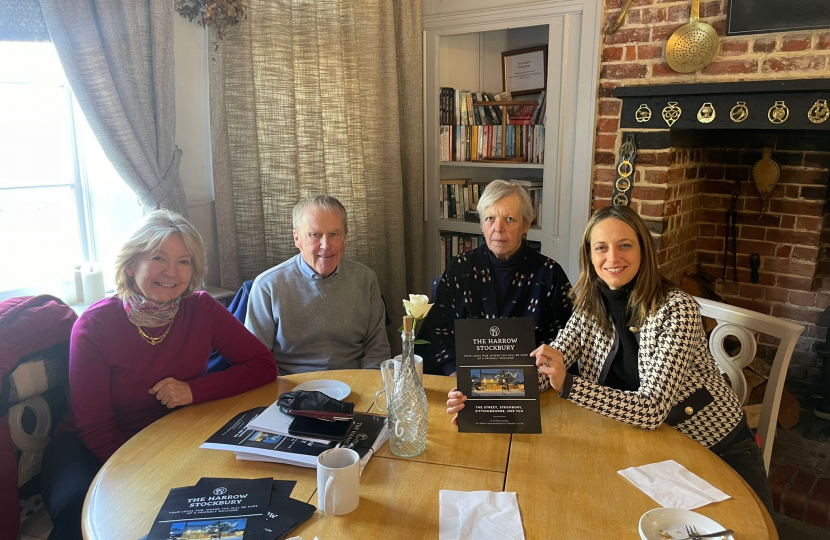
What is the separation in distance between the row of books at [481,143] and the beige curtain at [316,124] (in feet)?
0.54

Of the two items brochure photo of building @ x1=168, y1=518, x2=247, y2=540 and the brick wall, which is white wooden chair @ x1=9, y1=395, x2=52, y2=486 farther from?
the brick wall

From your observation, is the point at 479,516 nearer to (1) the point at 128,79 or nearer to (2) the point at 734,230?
(1) the point at 128,79

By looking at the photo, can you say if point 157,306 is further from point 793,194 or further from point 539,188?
point 793,194

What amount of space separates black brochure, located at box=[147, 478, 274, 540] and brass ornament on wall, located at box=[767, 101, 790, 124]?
86.8 inches

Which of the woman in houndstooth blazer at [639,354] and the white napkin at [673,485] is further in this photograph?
the woman in houndstooth blazer at [639,354]

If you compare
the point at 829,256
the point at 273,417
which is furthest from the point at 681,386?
the point at 829,256

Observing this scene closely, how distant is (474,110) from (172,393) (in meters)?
2.33

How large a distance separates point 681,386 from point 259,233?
1.85 metres

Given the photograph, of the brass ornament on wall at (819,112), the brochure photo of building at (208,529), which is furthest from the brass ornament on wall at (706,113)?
the brochure photo of building at (208,529)

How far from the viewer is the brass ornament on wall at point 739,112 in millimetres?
2314

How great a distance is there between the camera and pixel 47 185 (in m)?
2.21

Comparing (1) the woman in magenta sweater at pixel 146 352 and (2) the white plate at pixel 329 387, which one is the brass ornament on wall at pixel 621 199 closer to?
(2) the white plate at pixel 329 387

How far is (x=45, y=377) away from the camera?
1.66 meters

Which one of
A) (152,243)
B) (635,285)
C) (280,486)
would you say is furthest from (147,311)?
(635,285)
